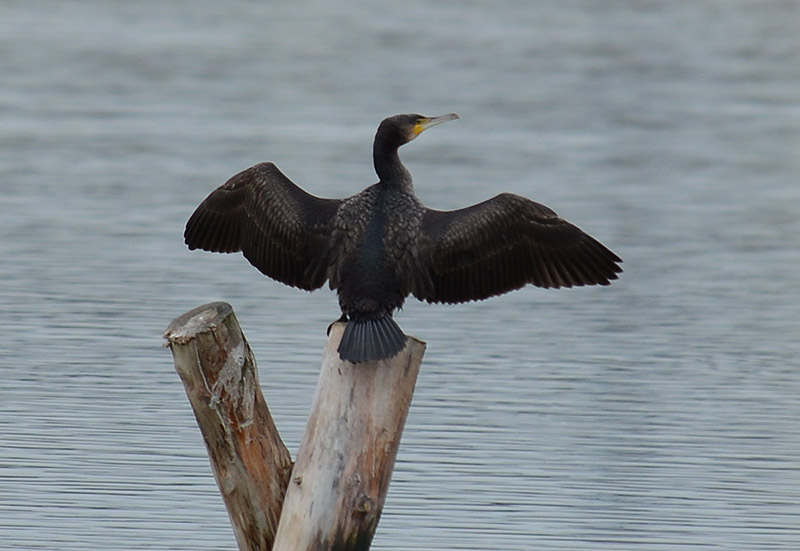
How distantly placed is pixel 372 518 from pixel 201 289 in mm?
5033

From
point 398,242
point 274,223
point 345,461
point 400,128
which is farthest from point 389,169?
point 345,461

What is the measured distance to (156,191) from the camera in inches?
527

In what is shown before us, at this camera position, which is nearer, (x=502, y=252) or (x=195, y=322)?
(x=195, y=322)

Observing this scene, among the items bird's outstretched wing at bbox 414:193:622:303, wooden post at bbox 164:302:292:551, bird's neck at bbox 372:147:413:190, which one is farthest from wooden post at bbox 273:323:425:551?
bird's neck at bbox 372:147:413:190

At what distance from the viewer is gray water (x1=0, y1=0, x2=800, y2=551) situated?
23.0ft

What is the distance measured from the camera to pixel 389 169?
6227mm

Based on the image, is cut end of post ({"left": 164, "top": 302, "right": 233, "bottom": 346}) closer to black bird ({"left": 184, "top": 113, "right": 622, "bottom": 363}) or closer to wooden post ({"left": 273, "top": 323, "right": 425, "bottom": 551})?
wooden post ({"left": 273, "top": 323, "right": 425, "bottom": 551})

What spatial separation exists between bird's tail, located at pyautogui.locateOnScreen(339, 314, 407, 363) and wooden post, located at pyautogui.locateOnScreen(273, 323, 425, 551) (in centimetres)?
5

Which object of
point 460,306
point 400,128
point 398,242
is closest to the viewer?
point 398,242

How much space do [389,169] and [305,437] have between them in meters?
1.23

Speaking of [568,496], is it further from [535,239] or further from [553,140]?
[553,140]

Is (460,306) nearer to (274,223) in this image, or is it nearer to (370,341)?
(274,223)

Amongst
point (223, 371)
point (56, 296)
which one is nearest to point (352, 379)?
point (223, 371)

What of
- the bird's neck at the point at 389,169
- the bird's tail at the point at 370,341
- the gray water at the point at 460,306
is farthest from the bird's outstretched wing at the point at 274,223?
the gray water at the point at 460,306
